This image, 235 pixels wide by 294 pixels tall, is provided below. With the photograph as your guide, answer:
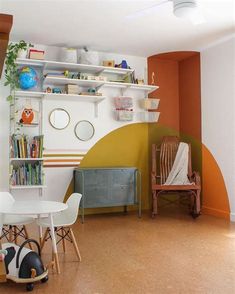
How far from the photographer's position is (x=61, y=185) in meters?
5.75

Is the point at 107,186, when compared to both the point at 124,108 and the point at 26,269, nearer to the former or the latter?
the point at 124,108

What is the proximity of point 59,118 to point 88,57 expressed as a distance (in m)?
1.13

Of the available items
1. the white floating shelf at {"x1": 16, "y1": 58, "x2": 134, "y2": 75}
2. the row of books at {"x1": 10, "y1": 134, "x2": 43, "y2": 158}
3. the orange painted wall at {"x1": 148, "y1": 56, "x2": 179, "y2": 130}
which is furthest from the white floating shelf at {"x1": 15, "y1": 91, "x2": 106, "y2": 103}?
the orange painted wall at {"x1": 148, "y1": 56, "x2": 179, "y2": 130}

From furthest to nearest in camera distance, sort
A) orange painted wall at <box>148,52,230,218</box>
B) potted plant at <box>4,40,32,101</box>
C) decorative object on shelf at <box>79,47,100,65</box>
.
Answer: orange painted wall at <box>148,52,230,218</box> < decorative object on shelf at <box>79,47,100,65</box> < potted plant at <box>4,40,32,101</box>

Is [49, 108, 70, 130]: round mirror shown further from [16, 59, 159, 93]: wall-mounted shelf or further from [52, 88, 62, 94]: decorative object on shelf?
[16, 59, 159, 93]: wall-mounted shelf

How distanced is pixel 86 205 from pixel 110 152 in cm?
Result: 115

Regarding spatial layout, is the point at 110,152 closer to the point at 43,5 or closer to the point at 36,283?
the point at 43,5

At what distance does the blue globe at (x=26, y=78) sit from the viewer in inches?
207

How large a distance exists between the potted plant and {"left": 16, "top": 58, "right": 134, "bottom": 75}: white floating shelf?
140 mm

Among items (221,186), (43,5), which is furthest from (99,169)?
(43,5)

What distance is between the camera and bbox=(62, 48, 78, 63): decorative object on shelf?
5496 millimetres

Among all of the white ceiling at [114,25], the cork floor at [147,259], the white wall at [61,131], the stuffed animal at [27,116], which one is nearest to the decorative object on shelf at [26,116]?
the stuffed animal at [27,116]

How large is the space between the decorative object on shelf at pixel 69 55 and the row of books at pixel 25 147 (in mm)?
1332

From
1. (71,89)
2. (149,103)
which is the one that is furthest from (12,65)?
(149,103)
